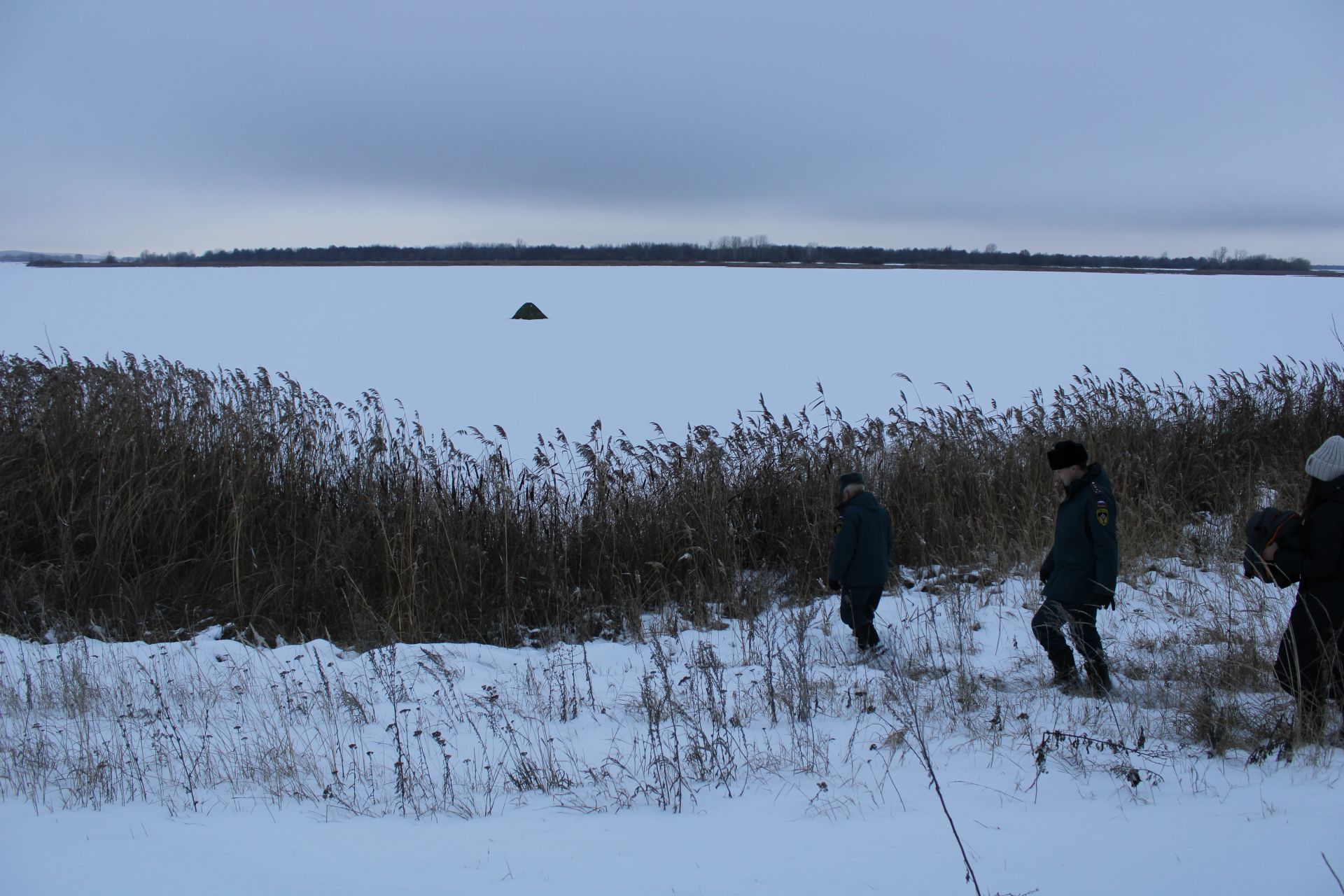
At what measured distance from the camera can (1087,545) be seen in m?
4.68

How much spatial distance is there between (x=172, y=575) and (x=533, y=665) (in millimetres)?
3415

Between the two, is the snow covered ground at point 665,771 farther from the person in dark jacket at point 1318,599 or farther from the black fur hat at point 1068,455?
the black fur hat at point 1068,455

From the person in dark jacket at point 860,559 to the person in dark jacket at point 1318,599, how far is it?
7.39 feet

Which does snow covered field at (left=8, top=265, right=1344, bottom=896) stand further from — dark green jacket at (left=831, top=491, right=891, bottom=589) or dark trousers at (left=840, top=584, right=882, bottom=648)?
dark green jacket at (left=831, top=491, right=891, bottom=589)

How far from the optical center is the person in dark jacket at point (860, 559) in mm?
5609

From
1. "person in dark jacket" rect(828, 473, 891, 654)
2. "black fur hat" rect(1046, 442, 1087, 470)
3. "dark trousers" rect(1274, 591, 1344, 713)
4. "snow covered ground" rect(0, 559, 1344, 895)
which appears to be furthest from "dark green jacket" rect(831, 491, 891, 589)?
"dark trousers" rect(1274, 591, 1344, 713)

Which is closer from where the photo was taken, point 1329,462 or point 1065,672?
point 1329,462

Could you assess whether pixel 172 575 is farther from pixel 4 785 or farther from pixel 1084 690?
pixel 1084 690

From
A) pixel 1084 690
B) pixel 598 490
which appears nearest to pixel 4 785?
pixel 598 490

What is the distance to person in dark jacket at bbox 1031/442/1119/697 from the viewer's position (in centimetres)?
460

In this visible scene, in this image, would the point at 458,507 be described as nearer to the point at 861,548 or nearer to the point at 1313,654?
the point at 861,548

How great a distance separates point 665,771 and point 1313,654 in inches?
129

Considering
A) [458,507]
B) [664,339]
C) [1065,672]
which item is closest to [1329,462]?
[1065,672]

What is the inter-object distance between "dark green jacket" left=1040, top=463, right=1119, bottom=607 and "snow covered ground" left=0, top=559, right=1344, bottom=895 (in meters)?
0.62
